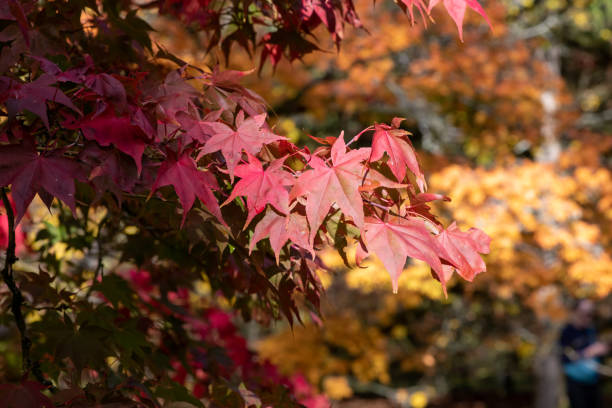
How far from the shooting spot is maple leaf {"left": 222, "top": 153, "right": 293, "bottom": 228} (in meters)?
1.22

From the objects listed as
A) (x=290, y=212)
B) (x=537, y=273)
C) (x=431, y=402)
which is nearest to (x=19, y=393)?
(x=290, y=212)

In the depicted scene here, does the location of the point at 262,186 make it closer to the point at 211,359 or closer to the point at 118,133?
the point at 118,133

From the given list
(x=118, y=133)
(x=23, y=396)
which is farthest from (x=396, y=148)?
(x=23, y=396)

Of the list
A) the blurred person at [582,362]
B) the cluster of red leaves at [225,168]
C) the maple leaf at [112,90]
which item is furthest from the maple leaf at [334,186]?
the blurred person at [582,362]

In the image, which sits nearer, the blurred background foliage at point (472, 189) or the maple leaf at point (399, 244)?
the maple leaf at point (399, 244)

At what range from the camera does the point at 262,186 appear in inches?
48.8

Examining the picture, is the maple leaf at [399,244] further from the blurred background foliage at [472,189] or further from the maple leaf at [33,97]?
the blurred background foliage at [472,189]

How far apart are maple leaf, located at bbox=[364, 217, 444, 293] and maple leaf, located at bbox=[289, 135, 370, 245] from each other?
3.3 inches

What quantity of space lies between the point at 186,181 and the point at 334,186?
31 cm

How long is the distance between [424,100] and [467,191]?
3.92m

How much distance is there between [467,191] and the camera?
205 inches

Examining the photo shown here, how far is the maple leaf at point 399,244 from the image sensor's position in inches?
46.8

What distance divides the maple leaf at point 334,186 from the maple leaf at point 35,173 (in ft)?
1.54

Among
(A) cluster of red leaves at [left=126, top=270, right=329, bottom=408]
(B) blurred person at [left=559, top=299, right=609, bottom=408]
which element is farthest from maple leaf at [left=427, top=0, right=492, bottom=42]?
(B) blurred person at [left=559, top=299, right=609, bottom=408]
